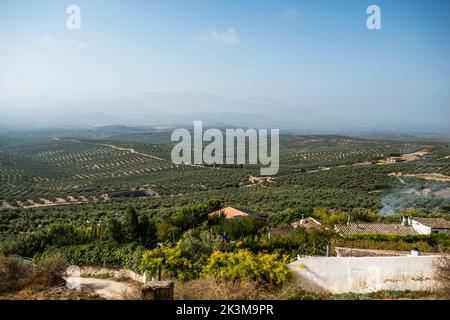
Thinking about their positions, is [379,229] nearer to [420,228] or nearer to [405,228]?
[405,228]

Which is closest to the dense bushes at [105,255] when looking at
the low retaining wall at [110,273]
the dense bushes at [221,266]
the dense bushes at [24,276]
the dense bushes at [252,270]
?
the low retaining wall at [110,273]

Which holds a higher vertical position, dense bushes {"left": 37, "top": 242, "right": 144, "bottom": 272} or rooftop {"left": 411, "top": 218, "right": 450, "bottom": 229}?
dense bushes {"left": 37, "top": 242, "right": 144, "bottom": 272}

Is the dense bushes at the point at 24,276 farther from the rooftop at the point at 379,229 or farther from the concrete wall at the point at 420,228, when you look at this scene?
the concrete wall at the point at 420,228

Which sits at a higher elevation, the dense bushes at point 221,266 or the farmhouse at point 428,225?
the dense bushes at point 221,266

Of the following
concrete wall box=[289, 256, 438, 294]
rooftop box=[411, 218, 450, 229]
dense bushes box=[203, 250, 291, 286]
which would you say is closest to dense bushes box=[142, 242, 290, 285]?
dense bushes box=[203, 250, 291, 286]

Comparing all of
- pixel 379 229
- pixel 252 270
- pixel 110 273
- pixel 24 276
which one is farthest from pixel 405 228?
pixel 24 276

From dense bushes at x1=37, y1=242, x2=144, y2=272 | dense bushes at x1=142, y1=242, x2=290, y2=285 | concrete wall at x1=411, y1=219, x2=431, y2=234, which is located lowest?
concrete wall at x1=411, y1=219, x2=431, y2=234

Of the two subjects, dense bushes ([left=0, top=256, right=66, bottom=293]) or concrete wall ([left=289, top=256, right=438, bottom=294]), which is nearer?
dense bushes ([left=0, top=256, right=66, bottom=293])

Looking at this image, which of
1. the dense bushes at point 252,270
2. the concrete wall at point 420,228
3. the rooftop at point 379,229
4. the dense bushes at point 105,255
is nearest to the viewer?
the dense bushes at point 252,270

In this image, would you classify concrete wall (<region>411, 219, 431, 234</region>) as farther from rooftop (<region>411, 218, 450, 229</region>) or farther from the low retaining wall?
the low retaining wall
